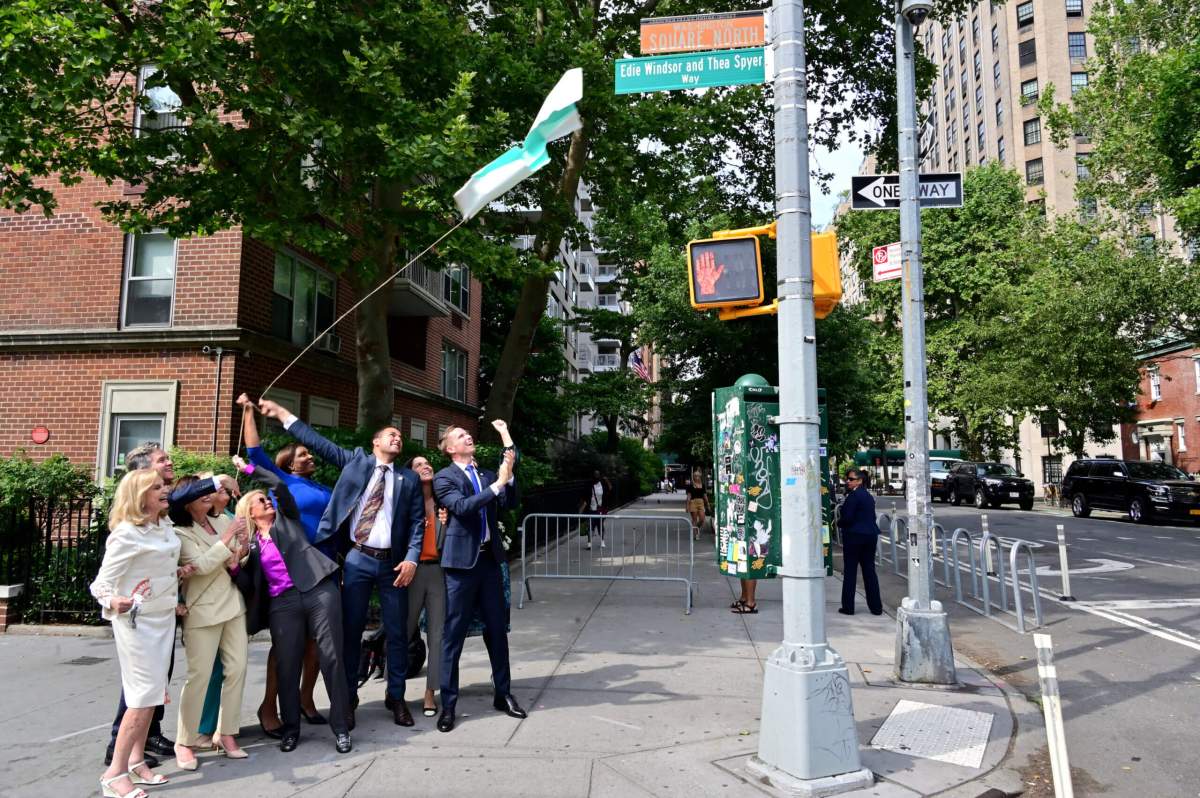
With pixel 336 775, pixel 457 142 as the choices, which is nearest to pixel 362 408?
pixel 457 142

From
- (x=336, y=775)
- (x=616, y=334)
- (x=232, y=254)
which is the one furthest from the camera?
(x=616, y=334)

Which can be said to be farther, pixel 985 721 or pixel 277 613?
pixel 985 721

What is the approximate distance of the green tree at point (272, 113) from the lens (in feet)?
23.1

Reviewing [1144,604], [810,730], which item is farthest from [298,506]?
[1144,604]

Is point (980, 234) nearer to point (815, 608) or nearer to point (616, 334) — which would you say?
point (616, 334)

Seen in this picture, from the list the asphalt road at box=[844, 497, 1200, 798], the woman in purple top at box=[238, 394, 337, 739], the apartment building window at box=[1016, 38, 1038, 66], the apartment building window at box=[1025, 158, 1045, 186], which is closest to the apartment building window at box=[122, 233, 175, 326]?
the woman in purple top at box=[238, 394, 337, 739]

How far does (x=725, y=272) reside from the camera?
4.98m

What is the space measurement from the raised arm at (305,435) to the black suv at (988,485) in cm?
3010

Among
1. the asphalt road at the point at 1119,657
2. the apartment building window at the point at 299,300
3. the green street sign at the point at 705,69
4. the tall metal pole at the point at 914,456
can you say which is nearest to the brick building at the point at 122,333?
the apartment building window at the point at 299,300

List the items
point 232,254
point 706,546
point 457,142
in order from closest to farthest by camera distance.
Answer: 1. point 457,142
2. point 232,254
3. point 706,546

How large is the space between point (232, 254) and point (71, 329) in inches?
119

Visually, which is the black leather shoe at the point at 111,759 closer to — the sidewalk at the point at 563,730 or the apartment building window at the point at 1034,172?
the sidewalk at the point at 563,730

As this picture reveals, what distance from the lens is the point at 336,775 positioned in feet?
14.3

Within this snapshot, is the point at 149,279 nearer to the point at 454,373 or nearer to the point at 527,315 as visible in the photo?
the point at 527,315
